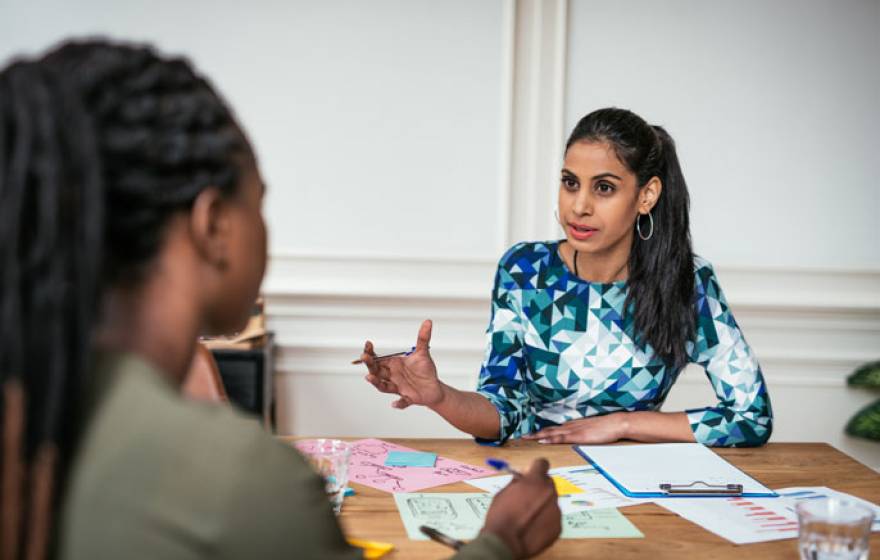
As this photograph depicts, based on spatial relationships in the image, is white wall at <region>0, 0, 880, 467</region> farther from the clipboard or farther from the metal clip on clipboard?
the metal clip on clipboard

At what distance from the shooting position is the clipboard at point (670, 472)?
1.50 meters

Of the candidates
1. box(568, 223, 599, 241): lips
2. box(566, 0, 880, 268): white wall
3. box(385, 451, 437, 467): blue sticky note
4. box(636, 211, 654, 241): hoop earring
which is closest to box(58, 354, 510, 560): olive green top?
box(385, 451, 437, 467): blue sticky note

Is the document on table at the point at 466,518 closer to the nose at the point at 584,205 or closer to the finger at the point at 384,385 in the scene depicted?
the finger at the point at 384,385

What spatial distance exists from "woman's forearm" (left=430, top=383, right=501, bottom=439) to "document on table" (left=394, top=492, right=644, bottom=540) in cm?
38

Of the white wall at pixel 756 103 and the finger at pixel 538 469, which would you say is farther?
the white wall at pixel 756 103

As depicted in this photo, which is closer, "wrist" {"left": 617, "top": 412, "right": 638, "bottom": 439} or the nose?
"wrist" {"left": 617, "top": 412, "right": 638, "bottom": 439}

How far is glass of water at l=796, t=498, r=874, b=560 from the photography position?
1147 mm

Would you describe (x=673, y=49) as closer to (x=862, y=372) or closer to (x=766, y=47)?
(x=766, y=47)

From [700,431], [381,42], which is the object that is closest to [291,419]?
[381,42]

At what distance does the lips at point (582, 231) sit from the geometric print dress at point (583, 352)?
116 mm

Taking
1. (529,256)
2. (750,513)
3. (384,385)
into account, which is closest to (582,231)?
(529,256)

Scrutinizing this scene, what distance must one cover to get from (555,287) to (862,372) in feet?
5.63

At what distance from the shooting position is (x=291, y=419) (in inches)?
130

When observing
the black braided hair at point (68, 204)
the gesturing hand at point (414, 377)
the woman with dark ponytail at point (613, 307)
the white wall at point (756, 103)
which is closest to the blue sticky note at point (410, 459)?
the gesturing hand at point (414, 377)
